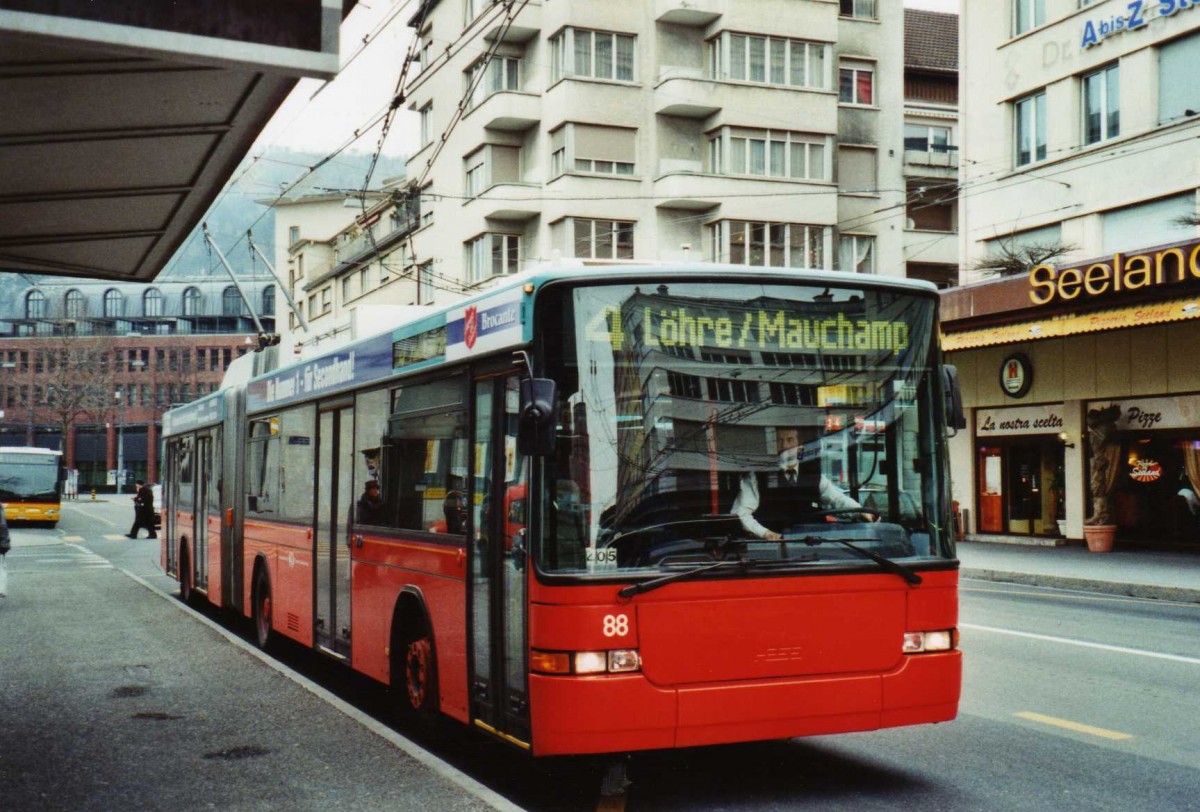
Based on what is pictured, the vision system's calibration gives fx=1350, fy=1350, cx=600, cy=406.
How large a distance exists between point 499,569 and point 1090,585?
15077mm

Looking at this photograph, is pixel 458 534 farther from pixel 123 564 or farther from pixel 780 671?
pixel 123 564

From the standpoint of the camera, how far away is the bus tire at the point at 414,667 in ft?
26.8

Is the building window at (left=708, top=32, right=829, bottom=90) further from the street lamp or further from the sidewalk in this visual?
the street lamp

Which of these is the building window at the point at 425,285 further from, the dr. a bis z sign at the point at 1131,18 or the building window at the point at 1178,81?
the building window at the point at 1178,81

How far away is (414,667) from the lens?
8547 mm

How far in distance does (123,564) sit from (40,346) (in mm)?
92541

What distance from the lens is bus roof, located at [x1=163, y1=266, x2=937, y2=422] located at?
6.68 m

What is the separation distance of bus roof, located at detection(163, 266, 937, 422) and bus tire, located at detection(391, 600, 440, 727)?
162 cm

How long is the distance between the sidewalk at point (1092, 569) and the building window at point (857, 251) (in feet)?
57.2

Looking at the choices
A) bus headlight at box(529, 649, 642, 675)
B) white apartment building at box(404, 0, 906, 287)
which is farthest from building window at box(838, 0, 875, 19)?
bus headlight at box(529, 649, 642, 675)

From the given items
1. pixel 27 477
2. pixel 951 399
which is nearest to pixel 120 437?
pixel 27 477

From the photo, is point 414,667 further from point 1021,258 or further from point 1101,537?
point 1021,258

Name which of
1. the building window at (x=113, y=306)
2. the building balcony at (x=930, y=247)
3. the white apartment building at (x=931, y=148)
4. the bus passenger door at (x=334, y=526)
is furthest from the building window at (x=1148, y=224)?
the building window at (x=113, y=306)

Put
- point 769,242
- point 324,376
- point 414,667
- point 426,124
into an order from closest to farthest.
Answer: point 414,667 → point 324,376 → point 769,242 → point 426,124
